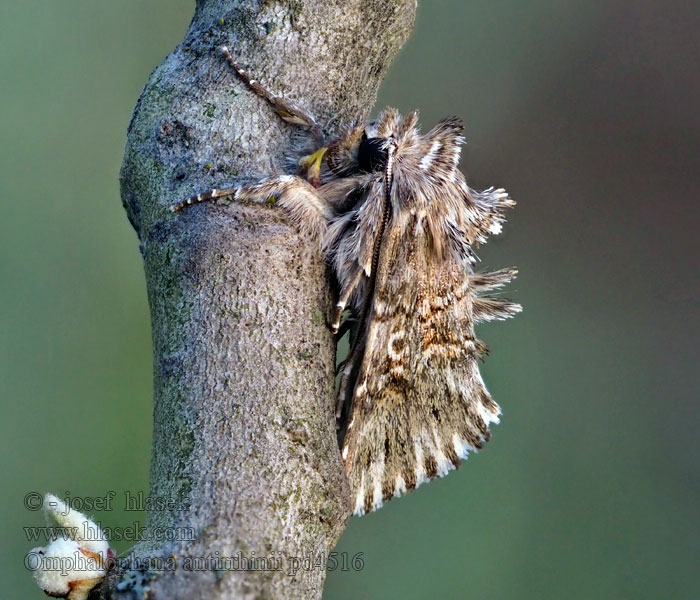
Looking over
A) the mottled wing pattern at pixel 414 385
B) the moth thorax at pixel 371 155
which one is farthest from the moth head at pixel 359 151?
the mottled wing pattern at pixel 414 385

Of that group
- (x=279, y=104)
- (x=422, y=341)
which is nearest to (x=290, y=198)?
(x=279, y=104)

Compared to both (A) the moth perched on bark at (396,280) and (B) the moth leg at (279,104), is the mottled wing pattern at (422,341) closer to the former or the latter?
(A) the moth perched on bark at (396,280)

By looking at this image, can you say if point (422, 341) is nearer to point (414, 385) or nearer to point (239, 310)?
point (414, 385)

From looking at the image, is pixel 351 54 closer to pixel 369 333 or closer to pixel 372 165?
pixel 372 165

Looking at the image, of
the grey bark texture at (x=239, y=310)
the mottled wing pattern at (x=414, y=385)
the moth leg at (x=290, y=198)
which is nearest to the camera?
the grey bark texture at (x=239, y=310)

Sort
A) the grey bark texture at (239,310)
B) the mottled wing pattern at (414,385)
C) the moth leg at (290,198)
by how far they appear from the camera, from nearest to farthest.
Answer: the grey bark texture at (239,310), the moth leg at (290,198), the mottled wing pattern at (414,385)

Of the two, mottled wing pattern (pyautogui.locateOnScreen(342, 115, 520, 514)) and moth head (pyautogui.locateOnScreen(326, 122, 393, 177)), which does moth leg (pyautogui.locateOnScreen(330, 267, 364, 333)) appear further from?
moth head (pyautogui.locateOnScreen(326, 122, 393, 177))

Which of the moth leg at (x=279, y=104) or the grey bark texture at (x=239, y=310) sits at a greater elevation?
the moth leg at (x=279, y=104)

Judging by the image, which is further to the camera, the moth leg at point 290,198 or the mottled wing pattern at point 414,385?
the mottled wing pattern at point 414,385
